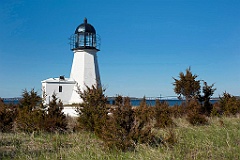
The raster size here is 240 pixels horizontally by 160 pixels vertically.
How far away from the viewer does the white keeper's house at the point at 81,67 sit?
30.0 metres

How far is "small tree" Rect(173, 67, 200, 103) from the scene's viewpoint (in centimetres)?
1557

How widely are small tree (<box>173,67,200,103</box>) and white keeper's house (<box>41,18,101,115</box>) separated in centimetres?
1553

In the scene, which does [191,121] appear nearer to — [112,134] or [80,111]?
[80,111]

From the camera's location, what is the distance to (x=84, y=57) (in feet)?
98.3

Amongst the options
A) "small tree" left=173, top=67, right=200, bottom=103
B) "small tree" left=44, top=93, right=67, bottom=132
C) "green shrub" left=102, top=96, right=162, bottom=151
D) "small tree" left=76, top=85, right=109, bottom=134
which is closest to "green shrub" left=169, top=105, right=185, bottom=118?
"small tree" left=173, top=67, right=200, bottom=103

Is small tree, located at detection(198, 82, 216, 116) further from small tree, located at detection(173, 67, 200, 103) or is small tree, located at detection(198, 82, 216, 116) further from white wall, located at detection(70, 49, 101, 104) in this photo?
white wall, located at detection(70, 49, 101, 104)

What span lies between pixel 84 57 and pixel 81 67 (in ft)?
4.15

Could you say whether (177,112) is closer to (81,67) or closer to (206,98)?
(206,98)

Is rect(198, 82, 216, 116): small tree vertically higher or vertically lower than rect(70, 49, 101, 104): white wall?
lower

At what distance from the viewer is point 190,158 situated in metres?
4.82

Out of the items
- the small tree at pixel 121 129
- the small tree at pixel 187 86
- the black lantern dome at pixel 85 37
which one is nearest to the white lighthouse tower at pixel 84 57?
the black lantern dome at pixel 85 37

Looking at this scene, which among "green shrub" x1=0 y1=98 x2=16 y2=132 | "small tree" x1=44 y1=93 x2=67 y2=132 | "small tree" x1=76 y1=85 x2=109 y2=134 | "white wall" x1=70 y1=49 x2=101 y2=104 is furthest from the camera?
"white wall" x1=70 y1=49 x2=101 y2=104

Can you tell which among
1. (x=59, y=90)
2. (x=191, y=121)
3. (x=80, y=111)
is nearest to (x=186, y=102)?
(x=191, y=121)

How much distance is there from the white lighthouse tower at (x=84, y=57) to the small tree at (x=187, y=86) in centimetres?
1553
